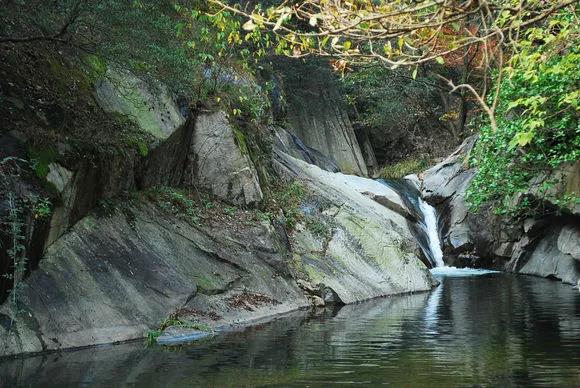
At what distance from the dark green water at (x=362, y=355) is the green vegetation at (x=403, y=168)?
20922mm

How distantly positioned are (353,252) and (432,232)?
28.3 feet

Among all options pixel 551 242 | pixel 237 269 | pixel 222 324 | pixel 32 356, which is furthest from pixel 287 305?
pixel 551 242

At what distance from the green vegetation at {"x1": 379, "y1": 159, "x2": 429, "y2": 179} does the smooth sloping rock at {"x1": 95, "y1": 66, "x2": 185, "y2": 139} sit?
Result: 67.5ft

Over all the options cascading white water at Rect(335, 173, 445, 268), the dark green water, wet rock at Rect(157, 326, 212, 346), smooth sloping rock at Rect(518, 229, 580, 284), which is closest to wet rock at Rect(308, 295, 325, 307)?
the dark green water

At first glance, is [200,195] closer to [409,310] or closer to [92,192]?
[92,192]

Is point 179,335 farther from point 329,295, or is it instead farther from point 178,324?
point 329,295

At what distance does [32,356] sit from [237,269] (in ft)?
17.0

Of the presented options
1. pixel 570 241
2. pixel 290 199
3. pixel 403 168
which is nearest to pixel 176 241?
pixel 290 199

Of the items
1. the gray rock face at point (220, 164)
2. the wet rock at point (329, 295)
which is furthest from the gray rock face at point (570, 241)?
the gray rock face at point (220, 164)

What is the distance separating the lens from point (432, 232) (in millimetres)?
25344

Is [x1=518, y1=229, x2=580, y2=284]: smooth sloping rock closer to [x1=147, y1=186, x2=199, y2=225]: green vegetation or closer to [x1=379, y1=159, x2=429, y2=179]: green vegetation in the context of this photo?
[x1=147, y1=186, x2=199, y2=225]: green vegetation

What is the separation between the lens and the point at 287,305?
14.2 metres

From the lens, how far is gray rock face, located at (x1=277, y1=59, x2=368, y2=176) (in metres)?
33.0

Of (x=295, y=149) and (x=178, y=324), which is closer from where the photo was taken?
(x=178, y=324)
